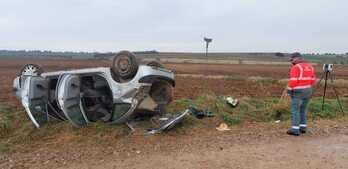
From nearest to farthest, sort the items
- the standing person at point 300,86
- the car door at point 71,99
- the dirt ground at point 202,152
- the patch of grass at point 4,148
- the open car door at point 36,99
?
the dirt ground at point 202,152 → the patch of grass at point 4,148 → the car door at point 71,99 → the standing person at point 300,86 → the open car door at point 36,99

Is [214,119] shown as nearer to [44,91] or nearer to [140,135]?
[140,135]

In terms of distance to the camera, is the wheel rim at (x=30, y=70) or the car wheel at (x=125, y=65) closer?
the car wheel at (x=125, y=65)

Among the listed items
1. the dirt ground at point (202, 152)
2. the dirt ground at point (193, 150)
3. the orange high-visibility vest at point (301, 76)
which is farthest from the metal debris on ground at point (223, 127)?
the orange high-visibility vest at point (301, 76)

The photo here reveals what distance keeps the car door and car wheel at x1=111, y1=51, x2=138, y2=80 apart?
851 millimetres

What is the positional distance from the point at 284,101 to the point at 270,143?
15.1ft

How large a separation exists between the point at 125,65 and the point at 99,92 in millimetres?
995

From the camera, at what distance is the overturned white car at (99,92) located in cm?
925

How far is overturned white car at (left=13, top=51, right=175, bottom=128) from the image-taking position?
9.25 meters

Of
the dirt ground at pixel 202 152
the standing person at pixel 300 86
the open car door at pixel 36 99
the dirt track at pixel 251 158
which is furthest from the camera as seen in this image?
the open car door at pixel 36 99

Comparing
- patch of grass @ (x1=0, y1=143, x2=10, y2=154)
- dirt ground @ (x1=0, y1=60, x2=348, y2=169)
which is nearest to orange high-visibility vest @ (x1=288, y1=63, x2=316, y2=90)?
dirt ground @ (x1=0, y1=60, x2=348, y2=169)

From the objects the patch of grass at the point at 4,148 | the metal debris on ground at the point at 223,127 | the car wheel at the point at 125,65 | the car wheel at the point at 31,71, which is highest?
the car wheel at the point at 125,65

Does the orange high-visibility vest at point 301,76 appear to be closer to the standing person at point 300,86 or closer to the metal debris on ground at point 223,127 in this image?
the standing person at point 300,86

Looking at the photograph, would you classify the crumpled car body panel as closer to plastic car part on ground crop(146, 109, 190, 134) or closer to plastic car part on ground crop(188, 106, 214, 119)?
plastic car part on ground crop(146, 109, 190, 134)

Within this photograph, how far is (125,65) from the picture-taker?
9414 mm
